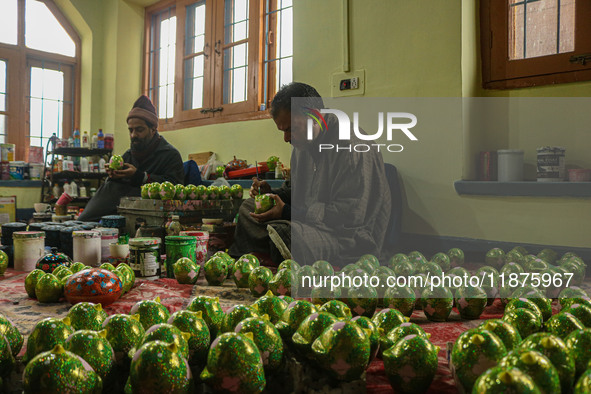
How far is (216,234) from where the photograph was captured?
107 inches

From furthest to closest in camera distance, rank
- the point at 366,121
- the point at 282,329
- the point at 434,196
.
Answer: the point at 366,121 < the point at 434,196 < the point at 282,329

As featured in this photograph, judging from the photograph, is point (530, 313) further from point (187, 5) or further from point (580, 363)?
point (187, 5)

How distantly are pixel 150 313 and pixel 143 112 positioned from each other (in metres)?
3.18

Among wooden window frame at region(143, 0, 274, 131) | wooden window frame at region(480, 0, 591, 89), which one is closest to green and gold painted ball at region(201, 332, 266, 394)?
wooden window frame at region(480, 0, 591, 89)

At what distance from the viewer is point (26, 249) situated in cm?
208

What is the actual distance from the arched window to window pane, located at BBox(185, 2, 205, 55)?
196 cm

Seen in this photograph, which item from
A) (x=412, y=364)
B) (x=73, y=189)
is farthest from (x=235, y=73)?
(x=412, y=364)

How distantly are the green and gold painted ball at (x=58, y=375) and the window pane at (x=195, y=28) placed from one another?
5.28m

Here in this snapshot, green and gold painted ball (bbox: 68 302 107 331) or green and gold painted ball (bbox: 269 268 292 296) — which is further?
green and gold painted ball (bbox: 269 268 292 296)

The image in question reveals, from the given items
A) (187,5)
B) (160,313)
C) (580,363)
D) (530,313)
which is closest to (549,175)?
(530,313)

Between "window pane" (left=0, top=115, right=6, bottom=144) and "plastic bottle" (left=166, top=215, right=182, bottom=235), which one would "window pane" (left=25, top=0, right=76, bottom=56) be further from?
"plastic bottle" (left=166, top=215, right=182, bottom=235)

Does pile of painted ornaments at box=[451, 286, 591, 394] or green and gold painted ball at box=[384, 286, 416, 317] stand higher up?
pile of painted ornaments at box=[451, 286, 591, 394]

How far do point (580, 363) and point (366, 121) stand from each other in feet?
9.47

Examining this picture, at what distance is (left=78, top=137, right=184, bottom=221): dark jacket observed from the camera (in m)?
3.54
